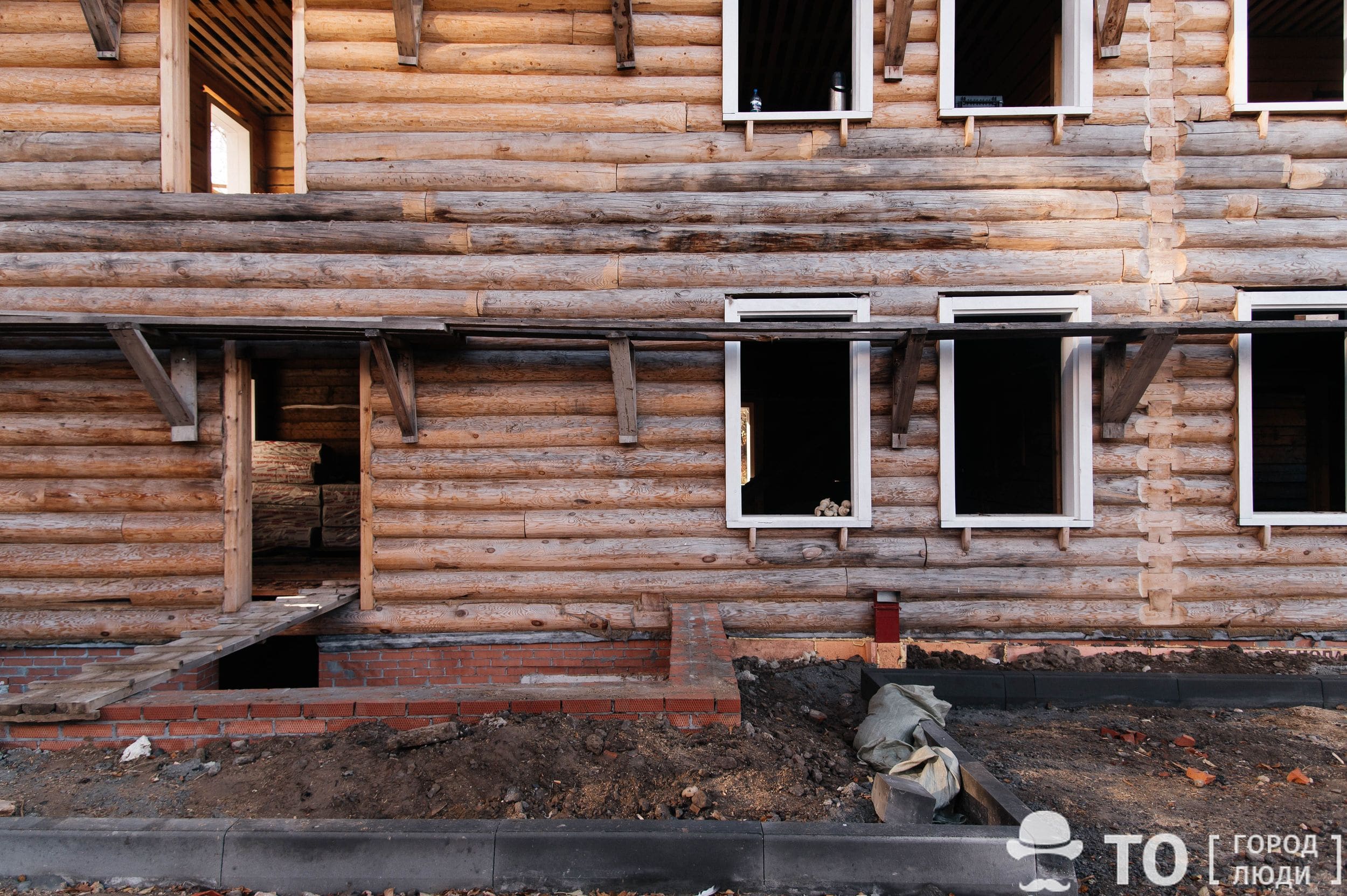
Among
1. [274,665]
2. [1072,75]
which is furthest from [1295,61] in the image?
[274,665]

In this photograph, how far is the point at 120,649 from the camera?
537 centimetres

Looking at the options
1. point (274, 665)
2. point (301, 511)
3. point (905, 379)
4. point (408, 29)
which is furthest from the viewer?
point (301, 511)

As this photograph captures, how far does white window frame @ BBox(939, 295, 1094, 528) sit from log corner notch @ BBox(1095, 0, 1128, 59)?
81.3 inches

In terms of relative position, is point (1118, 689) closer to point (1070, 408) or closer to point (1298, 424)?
point (1070, 408)

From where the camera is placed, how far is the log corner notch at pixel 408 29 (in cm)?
506

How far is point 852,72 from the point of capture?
535cm

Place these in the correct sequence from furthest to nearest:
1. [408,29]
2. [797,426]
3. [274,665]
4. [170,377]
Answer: [797,426] → [274,665] → [170,377] → [408,29]

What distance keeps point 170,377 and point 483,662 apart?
348 centimetres

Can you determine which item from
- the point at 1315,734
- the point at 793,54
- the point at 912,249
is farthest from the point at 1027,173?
the point at 1315,734

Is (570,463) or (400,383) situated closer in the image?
(400,383)

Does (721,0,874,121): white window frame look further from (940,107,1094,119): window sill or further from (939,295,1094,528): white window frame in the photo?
(939,295,1094,528): white window frame

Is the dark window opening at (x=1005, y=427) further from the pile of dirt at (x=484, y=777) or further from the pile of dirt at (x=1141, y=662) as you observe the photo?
the pile of dirt at (x=484, y=777)

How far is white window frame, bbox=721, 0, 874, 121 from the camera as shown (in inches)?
210

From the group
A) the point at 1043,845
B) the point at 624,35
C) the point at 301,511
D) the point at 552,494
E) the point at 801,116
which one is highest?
the point at 624,35
